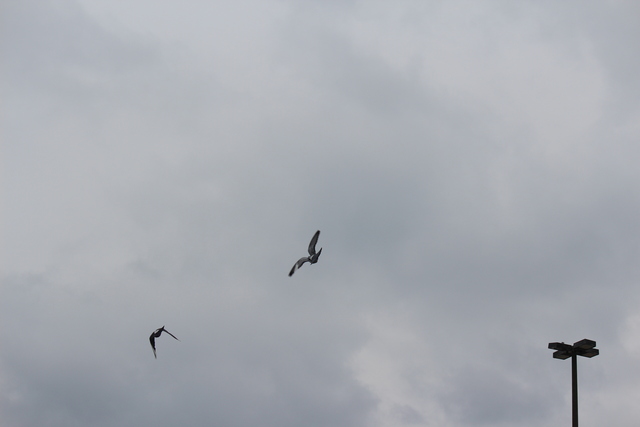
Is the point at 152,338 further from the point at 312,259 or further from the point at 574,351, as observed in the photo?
the point at 574,351

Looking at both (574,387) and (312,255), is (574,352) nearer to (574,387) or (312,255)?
(574,387)

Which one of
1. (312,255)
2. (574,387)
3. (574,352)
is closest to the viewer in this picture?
(574,387)

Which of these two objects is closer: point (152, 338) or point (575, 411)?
point (575, 411)

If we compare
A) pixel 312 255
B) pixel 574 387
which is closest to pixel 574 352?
pixel 574 387

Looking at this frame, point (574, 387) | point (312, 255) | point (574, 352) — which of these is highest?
point (312, 255)

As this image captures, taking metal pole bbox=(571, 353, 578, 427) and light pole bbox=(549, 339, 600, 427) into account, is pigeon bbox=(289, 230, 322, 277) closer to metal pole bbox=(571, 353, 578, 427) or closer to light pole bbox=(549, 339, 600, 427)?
light pole bbox=(549, 339, 600, 427)

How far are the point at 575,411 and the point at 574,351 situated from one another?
93.6 inches

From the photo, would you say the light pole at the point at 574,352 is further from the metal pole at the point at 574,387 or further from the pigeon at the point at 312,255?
the pigeon at the point at 312,255

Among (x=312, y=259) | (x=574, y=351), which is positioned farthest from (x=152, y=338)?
(x=574, y=351)

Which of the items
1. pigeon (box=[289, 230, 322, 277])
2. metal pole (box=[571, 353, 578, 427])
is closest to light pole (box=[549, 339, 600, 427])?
metal pole (box=[571, 353, 578, 427])

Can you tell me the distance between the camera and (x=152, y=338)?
3241cm

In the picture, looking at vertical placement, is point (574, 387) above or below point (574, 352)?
below

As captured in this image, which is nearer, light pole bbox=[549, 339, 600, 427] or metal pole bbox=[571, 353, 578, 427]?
metal pole bbox=[571, 353, 578, 427]

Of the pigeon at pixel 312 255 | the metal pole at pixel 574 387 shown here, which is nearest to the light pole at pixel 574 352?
the metal pole at pixel 574 387
